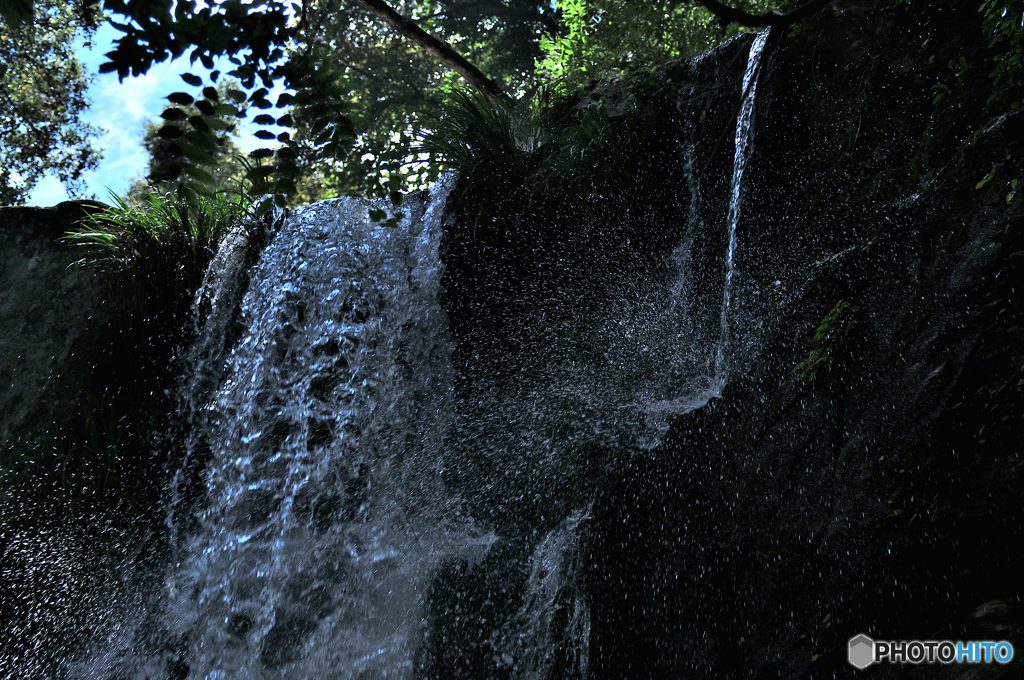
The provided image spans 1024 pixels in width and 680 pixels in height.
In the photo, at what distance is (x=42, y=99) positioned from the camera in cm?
995

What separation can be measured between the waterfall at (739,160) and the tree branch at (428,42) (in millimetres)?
2681

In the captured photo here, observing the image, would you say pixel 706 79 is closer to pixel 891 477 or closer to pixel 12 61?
pixel 891 477

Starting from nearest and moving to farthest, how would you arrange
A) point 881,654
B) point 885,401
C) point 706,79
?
point 881,654 < point 885,401 < point 706,79

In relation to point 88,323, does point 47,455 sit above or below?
below

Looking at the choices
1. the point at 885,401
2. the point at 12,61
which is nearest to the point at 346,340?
the point at 885,401

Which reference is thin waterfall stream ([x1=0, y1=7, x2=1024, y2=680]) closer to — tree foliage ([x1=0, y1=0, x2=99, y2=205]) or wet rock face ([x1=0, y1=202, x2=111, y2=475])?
wet rock face ([x1=0, y1=202, x2=111, y2=475])

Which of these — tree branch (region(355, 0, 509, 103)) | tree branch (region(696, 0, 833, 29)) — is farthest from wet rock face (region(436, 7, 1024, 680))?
tree branch (region(355, 0, 509, 103))

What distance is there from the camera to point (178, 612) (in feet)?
12.5

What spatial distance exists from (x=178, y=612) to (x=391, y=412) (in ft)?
5.45

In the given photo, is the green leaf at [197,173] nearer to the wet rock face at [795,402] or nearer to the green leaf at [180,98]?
the green leaf at [180,98]

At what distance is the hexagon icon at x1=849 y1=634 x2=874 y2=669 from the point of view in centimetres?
242

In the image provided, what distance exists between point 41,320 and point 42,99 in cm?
719

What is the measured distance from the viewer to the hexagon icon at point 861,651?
2.42 m

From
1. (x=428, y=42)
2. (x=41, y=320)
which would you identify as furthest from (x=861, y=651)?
(x=428, y=42)
